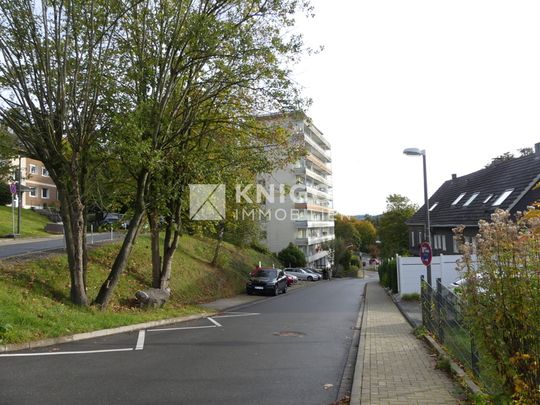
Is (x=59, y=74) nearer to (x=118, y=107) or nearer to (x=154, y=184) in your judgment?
(x=118, y=107)

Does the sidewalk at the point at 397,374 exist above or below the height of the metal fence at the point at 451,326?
below

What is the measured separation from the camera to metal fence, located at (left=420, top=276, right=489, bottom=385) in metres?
6.11

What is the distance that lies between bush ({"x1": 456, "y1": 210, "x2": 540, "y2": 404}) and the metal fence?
0.54 metres

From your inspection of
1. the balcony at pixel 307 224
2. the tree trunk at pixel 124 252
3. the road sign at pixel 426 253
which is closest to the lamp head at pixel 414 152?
the road sign at pixel 426 253

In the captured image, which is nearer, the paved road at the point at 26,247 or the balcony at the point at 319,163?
the paved road at the point at 26,247

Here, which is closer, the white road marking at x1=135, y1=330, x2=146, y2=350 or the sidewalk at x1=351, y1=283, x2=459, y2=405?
the sidewalk at x1=351, y1=283, x2=459, y2=405

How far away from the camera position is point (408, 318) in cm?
1569

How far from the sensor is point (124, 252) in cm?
1401

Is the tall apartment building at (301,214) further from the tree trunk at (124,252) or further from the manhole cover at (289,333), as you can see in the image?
the manhole cover at (289,333)

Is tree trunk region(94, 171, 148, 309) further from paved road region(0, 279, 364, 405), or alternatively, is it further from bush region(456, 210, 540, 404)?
bush region(456, 210, 540, 404)

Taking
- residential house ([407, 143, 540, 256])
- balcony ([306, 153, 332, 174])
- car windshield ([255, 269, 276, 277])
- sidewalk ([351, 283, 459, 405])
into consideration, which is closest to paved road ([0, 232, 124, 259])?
car windshield ([255, 269, 276, 277])

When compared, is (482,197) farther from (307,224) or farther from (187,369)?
(307,224)

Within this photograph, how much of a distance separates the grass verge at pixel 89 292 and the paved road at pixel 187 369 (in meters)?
0.80

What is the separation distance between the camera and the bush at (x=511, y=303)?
167 inches
